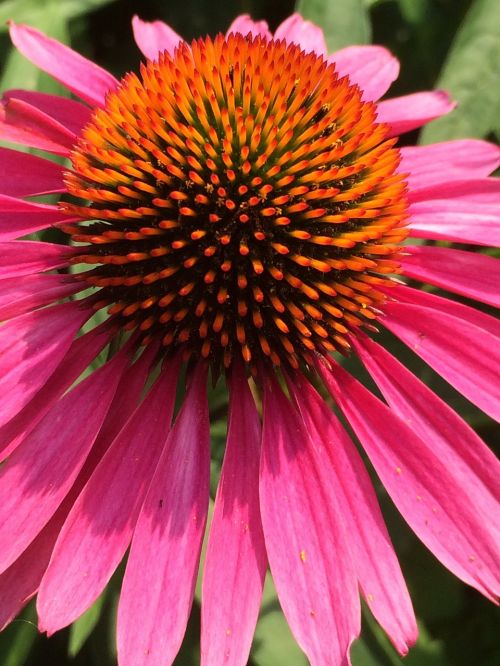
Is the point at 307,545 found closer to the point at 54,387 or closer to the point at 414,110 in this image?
the point at 54,387

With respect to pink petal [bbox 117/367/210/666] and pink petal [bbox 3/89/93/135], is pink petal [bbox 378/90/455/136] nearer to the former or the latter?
pink petal [bbox 3/89/93/135]

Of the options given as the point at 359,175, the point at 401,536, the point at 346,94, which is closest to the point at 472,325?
the point at 359,175

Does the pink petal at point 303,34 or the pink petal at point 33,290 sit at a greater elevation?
the pink petal at point 303,34

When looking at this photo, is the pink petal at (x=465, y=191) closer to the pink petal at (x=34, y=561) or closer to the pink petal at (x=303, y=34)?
the pink petal at (x=303, y=34)

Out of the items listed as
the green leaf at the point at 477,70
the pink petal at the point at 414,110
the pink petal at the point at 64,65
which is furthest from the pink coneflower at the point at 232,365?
the green leaf at the point at 477,70

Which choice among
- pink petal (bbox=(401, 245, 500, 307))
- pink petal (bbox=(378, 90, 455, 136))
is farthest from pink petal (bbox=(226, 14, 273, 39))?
pink petal (bbox=(401, 245, 500, 307))
